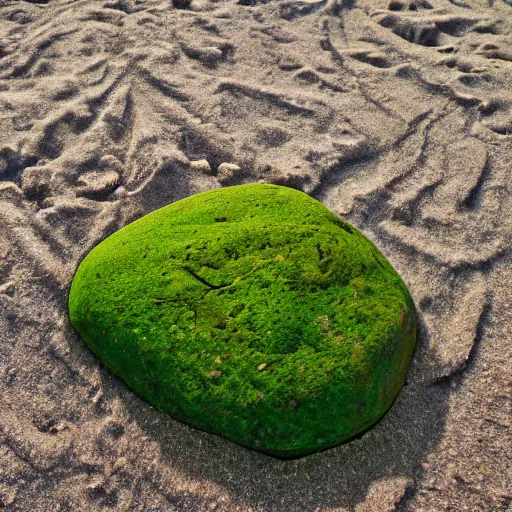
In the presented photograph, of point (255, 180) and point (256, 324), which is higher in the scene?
point (256, 324)

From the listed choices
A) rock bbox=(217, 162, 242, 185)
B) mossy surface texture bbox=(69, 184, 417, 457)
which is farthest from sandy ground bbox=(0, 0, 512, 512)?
mossy surface texture bbox=(69, 184, 417, 457)

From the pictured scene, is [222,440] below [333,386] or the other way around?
below

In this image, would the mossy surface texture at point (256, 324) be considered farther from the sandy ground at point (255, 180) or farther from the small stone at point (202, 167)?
the small stone at point (202, 167)

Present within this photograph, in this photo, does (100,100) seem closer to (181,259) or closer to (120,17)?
(120,17)

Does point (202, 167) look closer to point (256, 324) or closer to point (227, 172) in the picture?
point (227, 172)

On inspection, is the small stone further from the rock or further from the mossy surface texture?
the mossy surface texture

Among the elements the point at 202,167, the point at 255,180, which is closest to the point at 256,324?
the point at 255,180

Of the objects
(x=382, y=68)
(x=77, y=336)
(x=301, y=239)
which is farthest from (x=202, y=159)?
(x=382, y=68)
